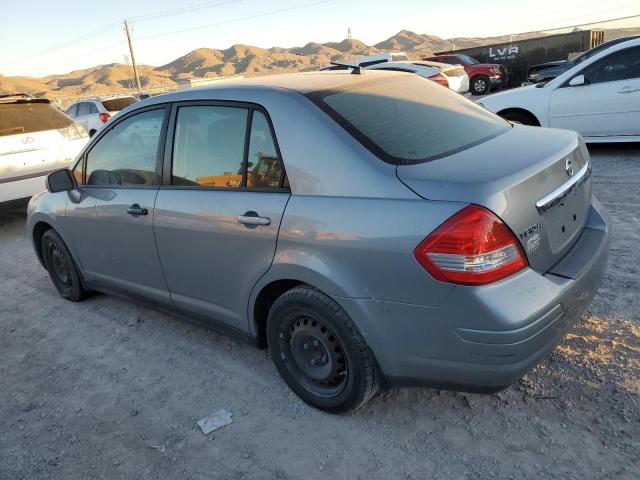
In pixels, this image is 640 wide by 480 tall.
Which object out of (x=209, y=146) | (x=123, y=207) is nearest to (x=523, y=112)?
(x=209, y=146)

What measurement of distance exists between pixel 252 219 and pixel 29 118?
6033 millimetres

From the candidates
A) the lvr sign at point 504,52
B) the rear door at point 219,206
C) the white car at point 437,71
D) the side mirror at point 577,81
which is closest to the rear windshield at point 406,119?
the rear door at point 219,206

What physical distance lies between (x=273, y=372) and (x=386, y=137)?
1.57 metres

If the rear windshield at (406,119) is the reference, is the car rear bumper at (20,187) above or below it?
below

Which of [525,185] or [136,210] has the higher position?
[525,185]

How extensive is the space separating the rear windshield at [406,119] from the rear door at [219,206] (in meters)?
0.44

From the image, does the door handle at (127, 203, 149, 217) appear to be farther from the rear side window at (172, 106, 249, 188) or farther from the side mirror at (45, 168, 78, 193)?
the side mirror at (45, 168, 78, 193)

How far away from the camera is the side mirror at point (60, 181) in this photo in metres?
3.87

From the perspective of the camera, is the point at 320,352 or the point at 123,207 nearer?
the point at 320,352

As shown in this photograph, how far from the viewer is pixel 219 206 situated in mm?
2838

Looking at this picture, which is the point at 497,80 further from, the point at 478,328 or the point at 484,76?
the point at 478,328

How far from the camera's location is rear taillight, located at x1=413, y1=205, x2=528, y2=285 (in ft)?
6.71

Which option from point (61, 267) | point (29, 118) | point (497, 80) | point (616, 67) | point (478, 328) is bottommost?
point (497, 80)

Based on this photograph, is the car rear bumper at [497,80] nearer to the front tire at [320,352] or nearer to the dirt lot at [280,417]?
the dirt lot at [280,417]
